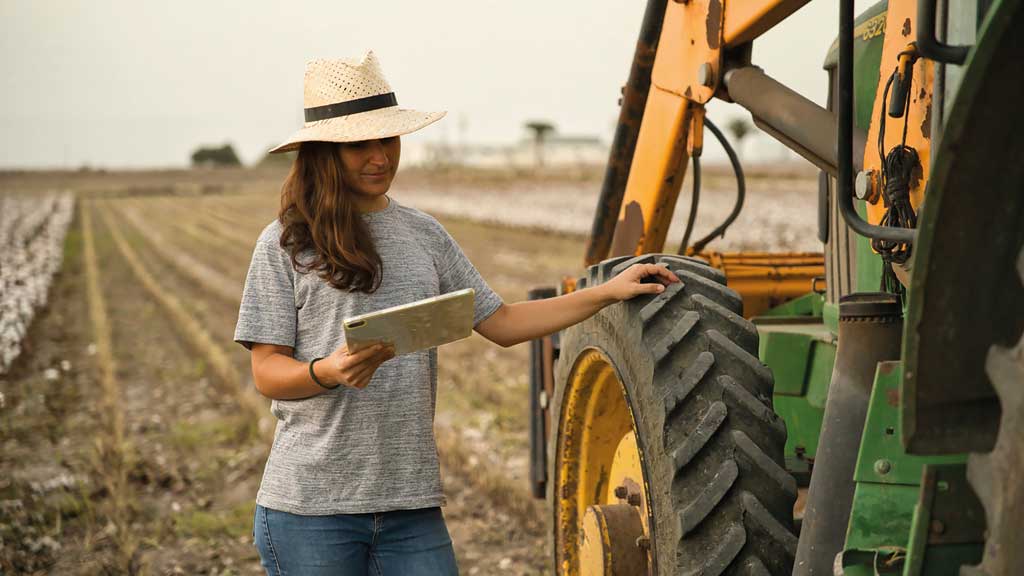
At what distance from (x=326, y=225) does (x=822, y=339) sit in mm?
2054

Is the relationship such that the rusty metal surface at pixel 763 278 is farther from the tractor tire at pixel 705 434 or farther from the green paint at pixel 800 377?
the tractor tire at pixel 705 434

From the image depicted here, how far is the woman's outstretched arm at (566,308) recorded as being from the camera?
2.98 m

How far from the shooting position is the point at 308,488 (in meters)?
2.73

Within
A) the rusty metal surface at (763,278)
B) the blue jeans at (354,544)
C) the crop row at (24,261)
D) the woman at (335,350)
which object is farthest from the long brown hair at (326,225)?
the crop row at (24,261)

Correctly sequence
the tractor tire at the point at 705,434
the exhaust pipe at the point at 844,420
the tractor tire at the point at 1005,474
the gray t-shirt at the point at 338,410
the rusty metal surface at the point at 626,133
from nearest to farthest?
the tractor tire at the point at 1005,474
the exhaust pipe at the point at 844,420
the tractor tire at the point at 705,434
the gray t-shirt at the point at 338,410
the rusty metal surface at the point at 626,133

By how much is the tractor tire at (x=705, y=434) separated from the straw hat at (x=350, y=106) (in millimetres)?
791

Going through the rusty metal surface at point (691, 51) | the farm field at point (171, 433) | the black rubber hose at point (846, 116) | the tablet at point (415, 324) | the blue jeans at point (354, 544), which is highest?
the rusty metal surface at point (691, 51)

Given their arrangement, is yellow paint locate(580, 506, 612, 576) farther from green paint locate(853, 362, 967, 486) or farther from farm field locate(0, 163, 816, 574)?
farm field locate(0, 163, 816, 574)

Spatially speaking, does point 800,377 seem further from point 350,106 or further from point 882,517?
point 350,106

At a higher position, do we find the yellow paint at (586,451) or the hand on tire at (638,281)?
the hand on tire at (638,281)

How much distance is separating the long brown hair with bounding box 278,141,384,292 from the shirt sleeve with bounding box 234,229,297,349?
1.6 inches

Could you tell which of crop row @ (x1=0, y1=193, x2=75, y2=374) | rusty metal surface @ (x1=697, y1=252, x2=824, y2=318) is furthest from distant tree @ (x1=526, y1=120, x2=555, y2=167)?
rusty metal surface @ (x1=697, y1=252, x2=824, y2=318)

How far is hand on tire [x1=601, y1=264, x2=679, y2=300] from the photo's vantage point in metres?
2.95

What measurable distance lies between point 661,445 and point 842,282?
1.61 meters
